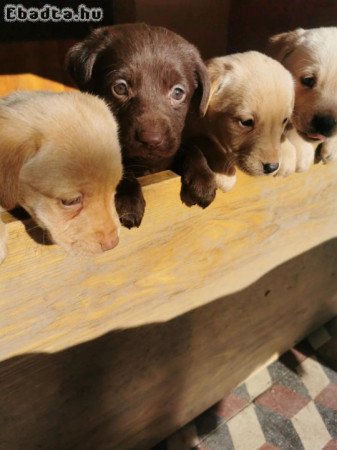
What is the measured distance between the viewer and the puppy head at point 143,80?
197 centimetres

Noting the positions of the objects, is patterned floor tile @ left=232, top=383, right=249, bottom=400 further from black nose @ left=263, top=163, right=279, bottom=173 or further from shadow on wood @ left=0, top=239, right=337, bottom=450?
black nose @ left=263, top=163, right=279, bottom=173

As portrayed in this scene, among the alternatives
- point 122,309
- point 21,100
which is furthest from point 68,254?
point 21,100

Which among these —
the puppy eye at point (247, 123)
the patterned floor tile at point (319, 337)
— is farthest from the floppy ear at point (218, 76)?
the patterned floor tile at point (319, 337)

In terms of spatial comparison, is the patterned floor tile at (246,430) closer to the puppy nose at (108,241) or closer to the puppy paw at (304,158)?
the puppy paw at (304,158)

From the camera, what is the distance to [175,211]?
1917 millimetres

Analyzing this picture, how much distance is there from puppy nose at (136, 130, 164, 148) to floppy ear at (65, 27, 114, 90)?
0.51m

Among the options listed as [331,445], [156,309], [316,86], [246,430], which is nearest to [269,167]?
[316,86]

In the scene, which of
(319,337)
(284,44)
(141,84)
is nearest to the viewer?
(141,84)

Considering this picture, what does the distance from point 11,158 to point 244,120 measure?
49.5 inches

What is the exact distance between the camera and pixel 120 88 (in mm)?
2066

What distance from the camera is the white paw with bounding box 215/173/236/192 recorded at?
6.99ft

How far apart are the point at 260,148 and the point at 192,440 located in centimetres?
212

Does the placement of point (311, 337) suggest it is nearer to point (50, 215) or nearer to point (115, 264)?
point (115, 264)

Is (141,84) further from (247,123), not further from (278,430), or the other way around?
(278,430)
